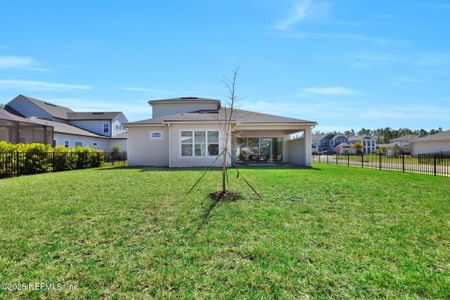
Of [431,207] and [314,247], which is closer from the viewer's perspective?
[314,247]

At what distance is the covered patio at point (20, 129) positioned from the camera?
660 inches

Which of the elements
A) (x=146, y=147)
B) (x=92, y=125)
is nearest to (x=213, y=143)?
(x=146, y=147)

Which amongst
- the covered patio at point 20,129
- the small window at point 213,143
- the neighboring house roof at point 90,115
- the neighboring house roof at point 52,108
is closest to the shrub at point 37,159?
the covered patio at point 20,129

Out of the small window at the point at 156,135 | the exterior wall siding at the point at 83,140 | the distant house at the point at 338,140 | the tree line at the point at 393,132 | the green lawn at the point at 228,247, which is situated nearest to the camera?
the green lawn at the point at 228,247

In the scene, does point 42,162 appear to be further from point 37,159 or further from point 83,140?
point 83,140

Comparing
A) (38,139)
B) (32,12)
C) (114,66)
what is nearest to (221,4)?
(32,12)

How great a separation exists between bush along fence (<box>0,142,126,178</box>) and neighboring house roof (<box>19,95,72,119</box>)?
1713 centimetres

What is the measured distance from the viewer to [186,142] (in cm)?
1589

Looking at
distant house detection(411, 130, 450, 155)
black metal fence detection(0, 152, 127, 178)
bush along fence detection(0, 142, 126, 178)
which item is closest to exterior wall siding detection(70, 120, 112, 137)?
black metal fence detection(0, 152, 127, 178)

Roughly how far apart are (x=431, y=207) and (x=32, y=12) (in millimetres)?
13997

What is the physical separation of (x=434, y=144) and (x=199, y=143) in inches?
1416

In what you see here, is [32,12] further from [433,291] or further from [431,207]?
[431,207]

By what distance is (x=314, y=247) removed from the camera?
339cm

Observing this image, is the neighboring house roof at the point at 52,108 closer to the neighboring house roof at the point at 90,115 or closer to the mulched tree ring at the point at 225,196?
the neighboring house roof at the point at 90,115
